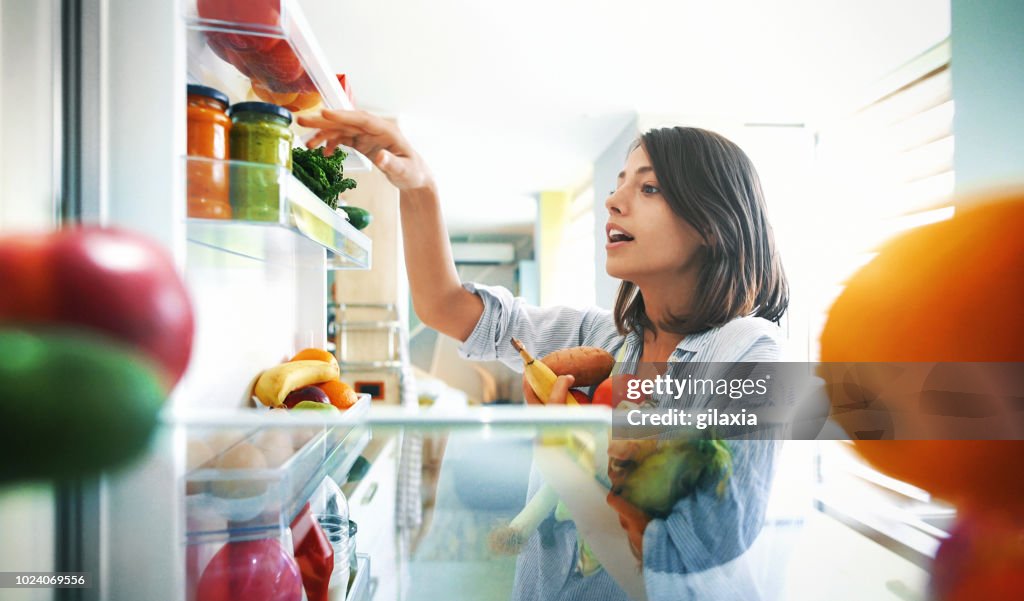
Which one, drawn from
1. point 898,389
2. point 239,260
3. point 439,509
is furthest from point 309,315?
point 898,389

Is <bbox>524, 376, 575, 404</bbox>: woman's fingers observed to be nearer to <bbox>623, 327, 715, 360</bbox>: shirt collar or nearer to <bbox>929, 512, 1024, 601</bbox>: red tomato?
<bbox>623, 327, 715, 360</bbox>: shirt collar

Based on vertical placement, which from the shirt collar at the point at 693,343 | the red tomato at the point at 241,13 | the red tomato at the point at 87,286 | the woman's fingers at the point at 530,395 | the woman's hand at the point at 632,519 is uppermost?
the red tomato at the point at 241,13

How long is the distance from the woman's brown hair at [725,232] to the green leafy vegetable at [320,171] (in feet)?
1.16

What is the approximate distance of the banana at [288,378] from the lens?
63 centimetres

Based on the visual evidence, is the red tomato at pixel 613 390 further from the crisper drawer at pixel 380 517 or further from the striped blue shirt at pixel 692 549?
the crisper drawer at pixel 380 517

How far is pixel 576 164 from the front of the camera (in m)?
0.80

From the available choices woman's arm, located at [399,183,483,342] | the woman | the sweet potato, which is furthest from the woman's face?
woman's arm, located at [399,183,483,342]

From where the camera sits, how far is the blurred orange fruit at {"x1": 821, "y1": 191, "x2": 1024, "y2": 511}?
399 millimetres

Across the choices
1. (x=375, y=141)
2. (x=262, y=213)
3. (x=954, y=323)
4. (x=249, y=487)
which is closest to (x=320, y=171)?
(x=375, y=141)

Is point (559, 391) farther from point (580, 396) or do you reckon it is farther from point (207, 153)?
point (207, 153)

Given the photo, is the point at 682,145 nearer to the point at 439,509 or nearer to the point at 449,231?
the point at 449,231

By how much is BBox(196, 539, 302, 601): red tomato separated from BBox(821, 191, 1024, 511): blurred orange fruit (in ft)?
1.49

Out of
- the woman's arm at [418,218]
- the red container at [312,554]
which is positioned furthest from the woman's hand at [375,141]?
the red container at [312,554]

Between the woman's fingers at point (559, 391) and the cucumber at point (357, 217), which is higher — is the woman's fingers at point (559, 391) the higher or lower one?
the lower one
